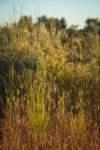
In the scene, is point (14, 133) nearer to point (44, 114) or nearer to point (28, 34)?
point (44, 114)

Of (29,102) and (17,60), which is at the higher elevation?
(17,60)

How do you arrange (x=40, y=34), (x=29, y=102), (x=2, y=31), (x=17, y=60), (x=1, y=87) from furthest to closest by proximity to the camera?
(x=2, y=31)
(x=40, y=34)
(x=17, y=60)
(x=1, y=87)
(x=29, y=102)

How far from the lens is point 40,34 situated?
19.1 ft

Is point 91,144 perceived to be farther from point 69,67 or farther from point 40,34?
point 40,34

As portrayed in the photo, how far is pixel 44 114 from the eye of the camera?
12.2 feet

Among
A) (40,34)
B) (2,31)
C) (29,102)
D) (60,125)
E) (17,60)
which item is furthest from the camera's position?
(2,31)

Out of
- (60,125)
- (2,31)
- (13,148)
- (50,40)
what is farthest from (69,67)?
(13,148)

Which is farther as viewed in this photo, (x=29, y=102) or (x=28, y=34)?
(x=28, y=34)

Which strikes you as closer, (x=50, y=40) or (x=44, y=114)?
(x=44, y=114)

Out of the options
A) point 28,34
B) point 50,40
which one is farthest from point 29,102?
point 28,34

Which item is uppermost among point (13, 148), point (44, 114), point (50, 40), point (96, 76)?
point (50, 40)

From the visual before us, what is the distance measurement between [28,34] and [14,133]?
2.92 metres

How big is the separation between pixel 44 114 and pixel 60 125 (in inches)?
9.6

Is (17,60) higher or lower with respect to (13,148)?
higher
